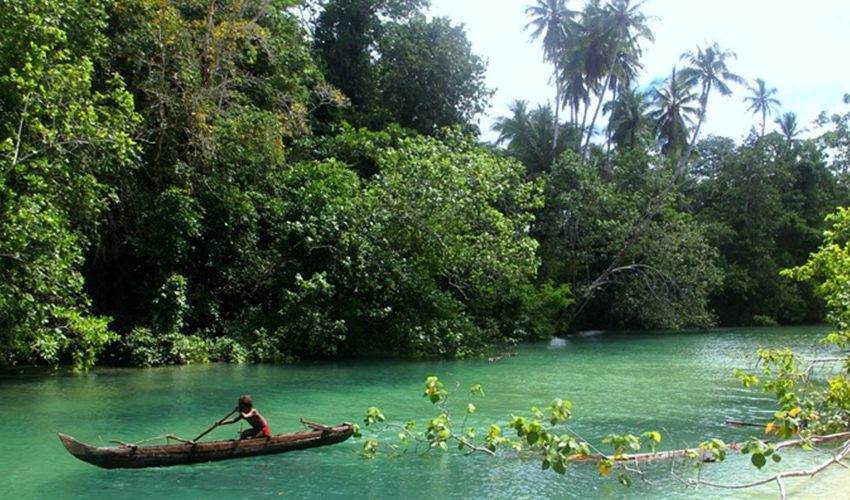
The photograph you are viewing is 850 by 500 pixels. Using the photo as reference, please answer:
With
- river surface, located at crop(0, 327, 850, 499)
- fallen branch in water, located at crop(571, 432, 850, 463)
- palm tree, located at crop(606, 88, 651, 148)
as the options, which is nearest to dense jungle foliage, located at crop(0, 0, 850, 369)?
river surface, located at crop(0, 327, 850, 499)

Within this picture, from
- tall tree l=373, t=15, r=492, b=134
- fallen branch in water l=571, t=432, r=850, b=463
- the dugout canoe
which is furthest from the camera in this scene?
tall tree l=373, t=15, r=492, b=134

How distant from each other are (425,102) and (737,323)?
21.7 m

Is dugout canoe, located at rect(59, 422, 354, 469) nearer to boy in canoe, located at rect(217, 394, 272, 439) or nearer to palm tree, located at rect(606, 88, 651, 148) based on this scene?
boy in canoe, located at rect(217, 394, 272, 439)

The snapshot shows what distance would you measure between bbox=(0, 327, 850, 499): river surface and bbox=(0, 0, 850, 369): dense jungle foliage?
61.8 inches

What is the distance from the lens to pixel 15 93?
12734mm

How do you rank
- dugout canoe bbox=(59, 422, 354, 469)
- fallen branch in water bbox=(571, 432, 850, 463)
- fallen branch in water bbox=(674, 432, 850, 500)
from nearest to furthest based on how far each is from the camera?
fallen branch in water bbox=(674, 432, 850, 500) → fallen branch in water bbox=(571, 432, 850, 463) → dugout canoe bbox=(59, 422, 354, 469)

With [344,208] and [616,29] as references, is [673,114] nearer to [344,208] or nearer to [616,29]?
[616,29]

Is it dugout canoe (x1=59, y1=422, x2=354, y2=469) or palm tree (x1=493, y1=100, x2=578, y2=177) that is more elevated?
palm tree (x1=493, y1=100, x2=578, y2=177)

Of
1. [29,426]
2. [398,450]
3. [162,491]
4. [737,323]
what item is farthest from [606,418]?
[737,323]

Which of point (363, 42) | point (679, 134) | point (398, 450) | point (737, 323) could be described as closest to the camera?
point (398, 450)

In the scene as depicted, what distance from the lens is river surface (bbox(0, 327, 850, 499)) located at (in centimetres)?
788

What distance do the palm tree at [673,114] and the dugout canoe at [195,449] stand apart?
119 ft

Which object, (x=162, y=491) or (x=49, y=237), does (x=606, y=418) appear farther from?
(x=49, y=237)

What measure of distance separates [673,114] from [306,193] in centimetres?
2832
